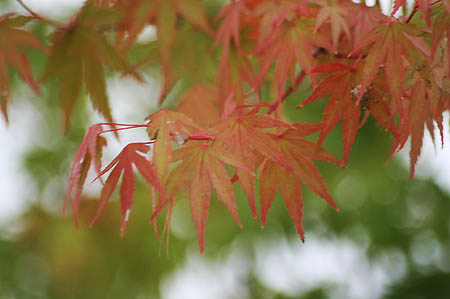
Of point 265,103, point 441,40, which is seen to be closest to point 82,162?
point 265,103

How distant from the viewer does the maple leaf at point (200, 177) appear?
0.75m

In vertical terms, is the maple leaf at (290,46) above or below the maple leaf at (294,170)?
above

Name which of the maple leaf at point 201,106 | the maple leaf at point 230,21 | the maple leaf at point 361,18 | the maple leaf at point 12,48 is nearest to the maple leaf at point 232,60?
the maple leaf at point 230,21

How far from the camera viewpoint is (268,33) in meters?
1.01

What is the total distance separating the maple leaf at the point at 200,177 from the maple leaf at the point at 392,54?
20 centimetres

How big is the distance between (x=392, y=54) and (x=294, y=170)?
0.20 m

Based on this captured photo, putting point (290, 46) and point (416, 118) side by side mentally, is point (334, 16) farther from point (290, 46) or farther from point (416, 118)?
point (416, 118)

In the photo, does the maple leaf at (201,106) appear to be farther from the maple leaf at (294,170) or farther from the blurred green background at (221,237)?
the blurred green background at (221,237)

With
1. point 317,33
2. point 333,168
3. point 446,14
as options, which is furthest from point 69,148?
point 446,14

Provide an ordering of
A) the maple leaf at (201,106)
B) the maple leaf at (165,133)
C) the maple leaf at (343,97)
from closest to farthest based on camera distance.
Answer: the maple leaf at (165,133) → the maple leaf at (343,97) → the maple leaf at (201,106)

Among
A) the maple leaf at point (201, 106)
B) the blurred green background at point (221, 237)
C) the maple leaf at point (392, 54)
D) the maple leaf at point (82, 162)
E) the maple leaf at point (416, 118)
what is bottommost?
the blurred green background at point (221, 237)

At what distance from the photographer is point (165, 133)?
749 mm

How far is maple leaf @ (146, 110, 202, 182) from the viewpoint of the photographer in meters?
0.72

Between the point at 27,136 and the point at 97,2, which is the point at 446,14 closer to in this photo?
the point at 97,2
